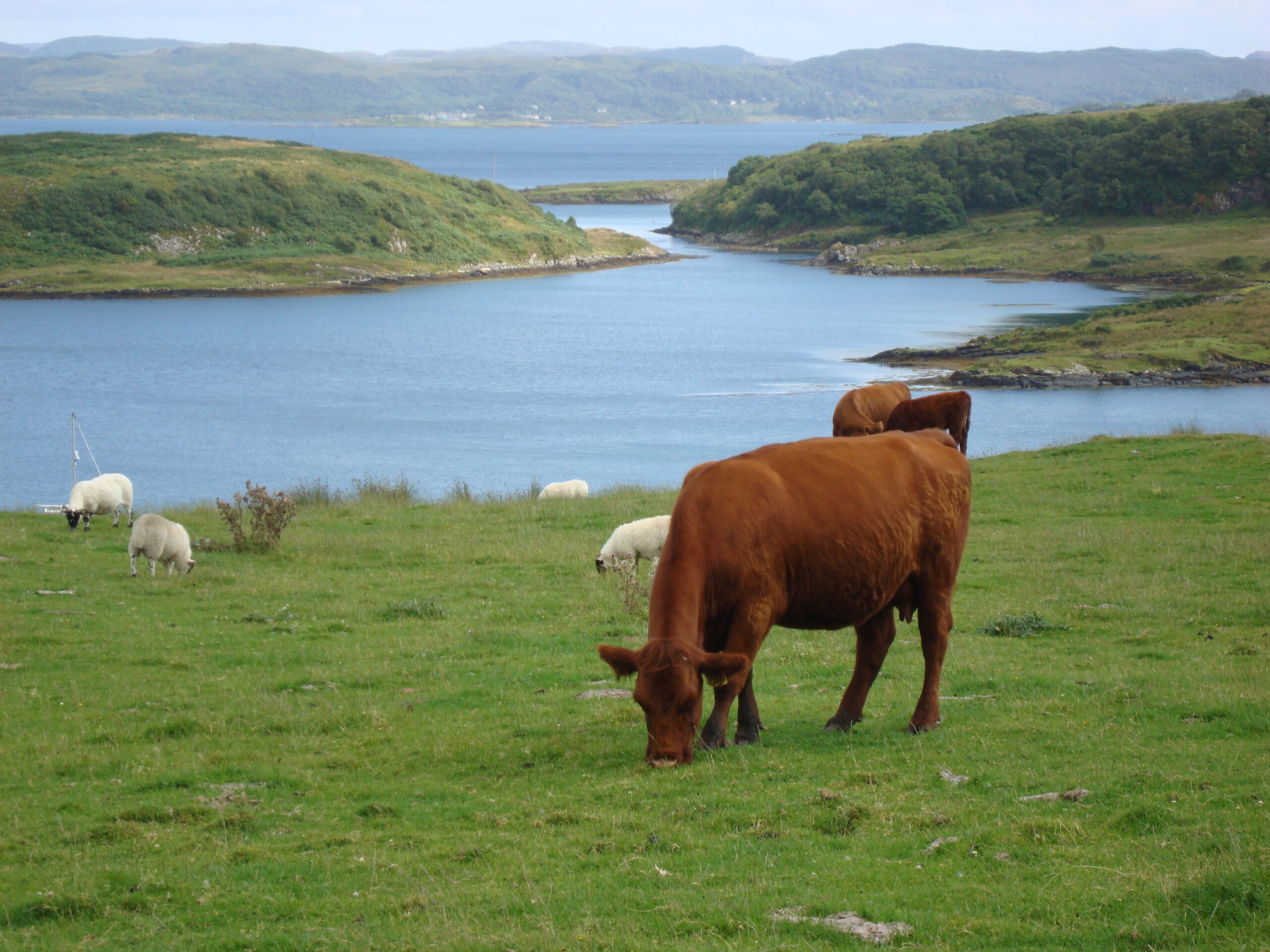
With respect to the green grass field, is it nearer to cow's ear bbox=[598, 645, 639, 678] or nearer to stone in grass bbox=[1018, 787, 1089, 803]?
stone in grass bbox=[1018, 787, 1089, 803]

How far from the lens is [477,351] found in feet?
270

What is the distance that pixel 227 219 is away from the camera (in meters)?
116

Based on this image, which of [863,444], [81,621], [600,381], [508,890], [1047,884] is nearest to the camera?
[1047,884]

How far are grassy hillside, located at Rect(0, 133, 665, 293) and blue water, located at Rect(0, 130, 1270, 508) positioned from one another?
690 cm

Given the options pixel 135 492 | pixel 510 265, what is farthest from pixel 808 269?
pixel 135 492

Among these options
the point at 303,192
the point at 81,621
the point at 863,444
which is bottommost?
the point at 81,621

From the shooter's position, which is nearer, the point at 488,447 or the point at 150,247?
the point at 488,447

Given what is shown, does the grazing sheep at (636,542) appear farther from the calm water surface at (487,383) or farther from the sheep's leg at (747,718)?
the calm water surface at (487,383)

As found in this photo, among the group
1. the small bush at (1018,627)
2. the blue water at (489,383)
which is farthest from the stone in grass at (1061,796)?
the blue water at (489,383)

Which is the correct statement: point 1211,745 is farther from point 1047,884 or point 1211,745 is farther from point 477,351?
point 477,351

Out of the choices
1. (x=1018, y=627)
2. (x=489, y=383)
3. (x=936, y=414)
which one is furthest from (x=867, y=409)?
(x=489, y=383)

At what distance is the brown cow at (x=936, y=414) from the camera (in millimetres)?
26156

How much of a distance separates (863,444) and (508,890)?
15.5ft

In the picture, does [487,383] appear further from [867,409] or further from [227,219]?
[227,219]
